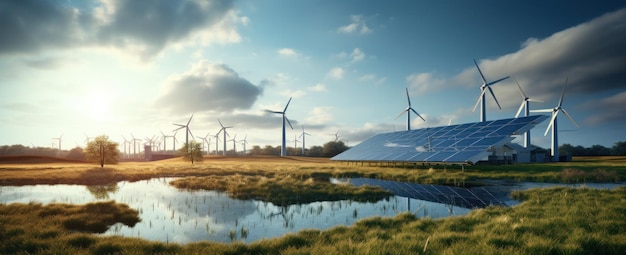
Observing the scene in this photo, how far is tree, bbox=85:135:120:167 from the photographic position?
68.5 meters

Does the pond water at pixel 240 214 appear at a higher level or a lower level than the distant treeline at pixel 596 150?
higher

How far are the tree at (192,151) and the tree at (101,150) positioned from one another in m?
15.6

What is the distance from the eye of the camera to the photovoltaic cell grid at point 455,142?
40.3 meters

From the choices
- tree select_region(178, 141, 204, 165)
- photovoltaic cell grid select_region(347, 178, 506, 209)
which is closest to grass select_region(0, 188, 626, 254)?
photovoltaic cell grid select_region(347, 178, 506, 209)

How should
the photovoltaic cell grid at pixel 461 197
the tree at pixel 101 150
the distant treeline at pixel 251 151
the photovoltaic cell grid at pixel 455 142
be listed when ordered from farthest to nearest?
the distant treeline at pixel 251 151 < the tree at pixel 101 150 < the photovoltaic cell grid at pixel 455 142 < the photovoltaic cell grid at pixel 461 197

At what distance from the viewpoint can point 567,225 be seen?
39.8 ft

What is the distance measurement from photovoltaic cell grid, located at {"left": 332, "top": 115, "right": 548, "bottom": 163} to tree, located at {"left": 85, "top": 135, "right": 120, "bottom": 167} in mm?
51948

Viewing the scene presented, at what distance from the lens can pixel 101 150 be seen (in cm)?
6862

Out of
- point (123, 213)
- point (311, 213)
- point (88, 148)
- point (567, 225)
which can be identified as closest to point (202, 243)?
point (311, 213)

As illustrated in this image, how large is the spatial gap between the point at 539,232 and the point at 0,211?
81.1ft

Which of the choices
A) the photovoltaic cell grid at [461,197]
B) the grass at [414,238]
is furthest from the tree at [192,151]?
the grass at [414,238]

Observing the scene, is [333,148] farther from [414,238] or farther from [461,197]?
[414,238]

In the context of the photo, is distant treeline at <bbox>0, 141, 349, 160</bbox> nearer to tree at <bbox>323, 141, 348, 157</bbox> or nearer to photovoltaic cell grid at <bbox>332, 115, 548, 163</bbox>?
tree at <bbox>323, 141, 348, 157</bbox>

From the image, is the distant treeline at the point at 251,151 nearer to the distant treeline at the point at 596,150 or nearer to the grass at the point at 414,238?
the distant treeline at the point at 596,150
